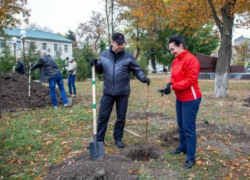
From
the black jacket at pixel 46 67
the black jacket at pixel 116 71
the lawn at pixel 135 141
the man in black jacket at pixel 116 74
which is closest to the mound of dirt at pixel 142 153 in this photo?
the lawn at pixel 135 141

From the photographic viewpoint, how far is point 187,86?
4.00m

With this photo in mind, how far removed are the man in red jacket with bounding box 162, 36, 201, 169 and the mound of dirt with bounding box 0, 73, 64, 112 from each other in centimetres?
690

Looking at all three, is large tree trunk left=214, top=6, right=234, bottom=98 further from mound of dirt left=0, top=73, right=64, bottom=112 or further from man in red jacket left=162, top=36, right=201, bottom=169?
man in red jacket left=162, top=36, right=201, bottom=169

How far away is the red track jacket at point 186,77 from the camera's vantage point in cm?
398

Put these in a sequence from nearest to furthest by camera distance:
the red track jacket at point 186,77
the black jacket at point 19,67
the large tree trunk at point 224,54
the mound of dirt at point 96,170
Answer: the mound of dirt at point 96,170 → the red track jacket at point 186,77 → the large tree trunk at point 224,54 → the black jacket at point 19,67

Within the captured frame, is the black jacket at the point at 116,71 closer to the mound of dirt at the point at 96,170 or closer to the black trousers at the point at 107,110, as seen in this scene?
the black trousers at the point at 107,110

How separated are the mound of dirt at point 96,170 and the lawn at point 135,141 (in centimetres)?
17

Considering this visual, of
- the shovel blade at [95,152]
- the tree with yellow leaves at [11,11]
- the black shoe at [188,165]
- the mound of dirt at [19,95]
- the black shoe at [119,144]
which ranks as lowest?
the black shoe at [188,165]

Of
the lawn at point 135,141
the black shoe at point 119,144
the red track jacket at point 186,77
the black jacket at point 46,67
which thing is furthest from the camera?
the black jacket at point 46,67

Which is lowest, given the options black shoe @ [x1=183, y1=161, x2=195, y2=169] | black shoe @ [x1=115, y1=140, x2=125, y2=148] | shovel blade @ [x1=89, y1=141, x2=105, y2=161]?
black shoe @ [x1=183, y1=161, x2=195, y2=169]

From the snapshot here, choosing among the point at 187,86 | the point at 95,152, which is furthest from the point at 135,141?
the point at 187,86

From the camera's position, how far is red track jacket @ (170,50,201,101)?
13.1ft

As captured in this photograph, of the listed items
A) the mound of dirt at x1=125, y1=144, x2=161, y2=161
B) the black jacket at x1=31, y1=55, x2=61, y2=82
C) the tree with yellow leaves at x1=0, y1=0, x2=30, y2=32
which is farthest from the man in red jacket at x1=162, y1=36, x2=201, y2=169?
the tree with yellow leaves at x1=0, y1=0, x2=30, y2=32

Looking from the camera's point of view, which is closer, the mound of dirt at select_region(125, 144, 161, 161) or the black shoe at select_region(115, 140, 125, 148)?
the mound of dirt at select_region(125, 144, 161, 161)
